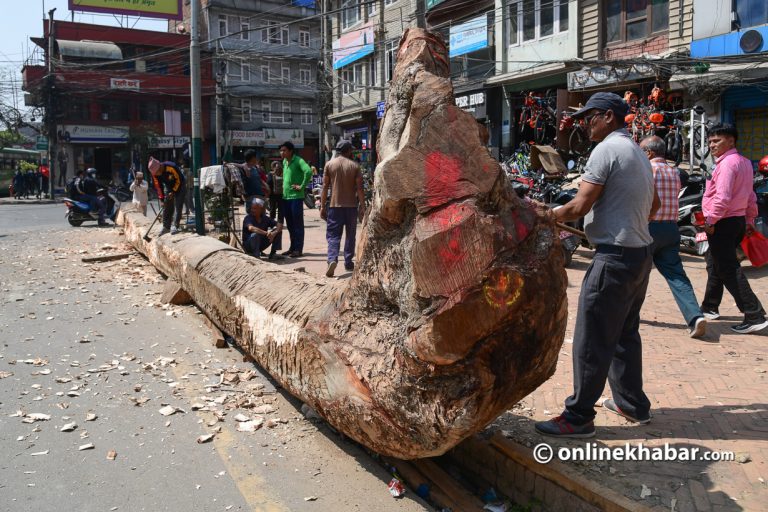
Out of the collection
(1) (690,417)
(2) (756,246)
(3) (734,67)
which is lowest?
(1) (690,417)

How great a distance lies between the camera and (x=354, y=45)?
1085 inches

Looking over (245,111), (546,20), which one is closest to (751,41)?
(546,20)

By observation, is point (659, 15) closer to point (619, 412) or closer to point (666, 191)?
point (666, 191)

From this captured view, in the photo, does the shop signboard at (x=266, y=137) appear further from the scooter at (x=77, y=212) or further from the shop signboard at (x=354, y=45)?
the scooter at (x=77, y=212)

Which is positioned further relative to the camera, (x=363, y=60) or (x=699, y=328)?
(x=363, y=60)

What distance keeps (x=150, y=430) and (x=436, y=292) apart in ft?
7.53

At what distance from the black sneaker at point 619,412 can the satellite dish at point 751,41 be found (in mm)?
11516

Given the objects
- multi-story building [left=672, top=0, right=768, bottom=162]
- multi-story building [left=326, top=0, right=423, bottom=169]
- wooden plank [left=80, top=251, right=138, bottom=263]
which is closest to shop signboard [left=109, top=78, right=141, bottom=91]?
multi-story building [left=326, top=0, right=423, bottom=169]

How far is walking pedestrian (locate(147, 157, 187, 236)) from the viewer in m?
9.61

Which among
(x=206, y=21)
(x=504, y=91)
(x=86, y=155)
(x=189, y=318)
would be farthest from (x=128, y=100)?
(x=189, y=318)

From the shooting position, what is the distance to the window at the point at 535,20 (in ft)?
55.5

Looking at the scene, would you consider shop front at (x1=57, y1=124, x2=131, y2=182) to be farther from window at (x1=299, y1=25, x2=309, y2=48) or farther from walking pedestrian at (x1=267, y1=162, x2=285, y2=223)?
walking pedestrian at (x1=267, y1=162, x2=285, y2=223)

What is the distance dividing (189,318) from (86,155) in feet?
119

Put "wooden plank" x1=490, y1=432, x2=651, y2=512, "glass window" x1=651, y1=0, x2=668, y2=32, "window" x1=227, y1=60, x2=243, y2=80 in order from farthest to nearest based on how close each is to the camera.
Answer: "window" x1=227, y1=60, x2=243, y2=80, "glass window" x1=651, y1=0, x2=668, y2=32, "wooden plank" x1=490, y1=432, x2=651, y2=512
